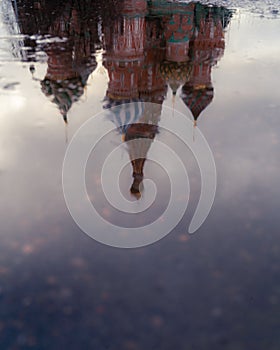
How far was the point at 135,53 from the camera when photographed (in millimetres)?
17531

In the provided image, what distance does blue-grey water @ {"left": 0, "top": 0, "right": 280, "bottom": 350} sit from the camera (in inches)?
168

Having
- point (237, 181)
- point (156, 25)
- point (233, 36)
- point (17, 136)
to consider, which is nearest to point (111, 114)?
point (17, 136)

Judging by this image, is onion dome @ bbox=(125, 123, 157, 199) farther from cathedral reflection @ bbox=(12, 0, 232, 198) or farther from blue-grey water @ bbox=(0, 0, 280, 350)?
blue-grey water @ bbox=(0, 0, 280, 350)

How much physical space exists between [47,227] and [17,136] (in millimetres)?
3611

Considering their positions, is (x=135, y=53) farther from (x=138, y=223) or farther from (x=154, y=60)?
(x=138, y=223)

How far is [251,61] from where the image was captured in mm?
14898

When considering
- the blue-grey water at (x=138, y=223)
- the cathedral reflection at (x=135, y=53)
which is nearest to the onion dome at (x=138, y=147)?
the cathedral reflection at (x=135, y=53)

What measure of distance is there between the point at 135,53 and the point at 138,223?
44.1ft

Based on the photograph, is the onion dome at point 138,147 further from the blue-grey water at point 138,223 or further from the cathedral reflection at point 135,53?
the blue-grey water at point 138,223

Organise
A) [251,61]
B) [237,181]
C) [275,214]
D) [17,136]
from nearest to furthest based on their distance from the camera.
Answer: [275,214]
[237,181]
[17,136]
[251,61]

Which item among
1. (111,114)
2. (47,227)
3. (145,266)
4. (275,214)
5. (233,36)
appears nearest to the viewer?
(145,266)

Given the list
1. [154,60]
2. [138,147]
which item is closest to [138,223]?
[138,147]

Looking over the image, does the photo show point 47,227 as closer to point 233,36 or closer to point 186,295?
point 186,295

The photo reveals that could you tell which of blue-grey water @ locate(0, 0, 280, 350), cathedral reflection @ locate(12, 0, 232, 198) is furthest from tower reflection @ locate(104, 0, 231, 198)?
blue-grey water @ locate(0, 0, 280, 350)
